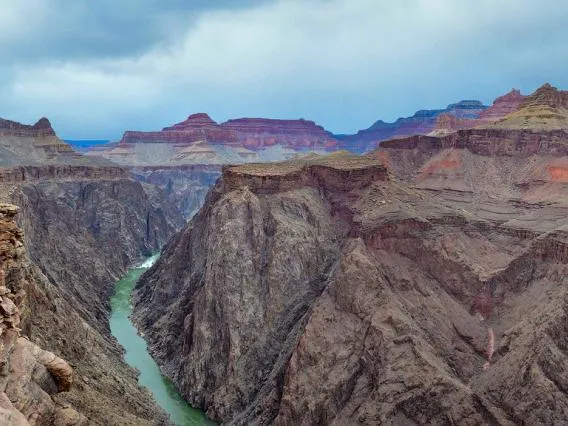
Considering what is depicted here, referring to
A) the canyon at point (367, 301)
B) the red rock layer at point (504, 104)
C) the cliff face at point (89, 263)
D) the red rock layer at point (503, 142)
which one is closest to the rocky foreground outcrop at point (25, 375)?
the cliff face at point (89, 263)

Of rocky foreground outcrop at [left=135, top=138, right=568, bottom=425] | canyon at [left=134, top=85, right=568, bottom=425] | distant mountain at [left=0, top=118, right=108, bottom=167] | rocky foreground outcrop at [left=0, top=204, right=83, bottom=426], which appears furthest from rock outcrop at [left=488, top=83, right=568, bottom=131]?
distant mountain at [left=0, top=118, right=108, bottom=167]

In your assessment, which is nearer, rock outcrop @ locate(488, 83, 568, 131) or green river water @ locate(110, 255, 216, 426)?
green river water @ locate(110, 255, 216, 426)

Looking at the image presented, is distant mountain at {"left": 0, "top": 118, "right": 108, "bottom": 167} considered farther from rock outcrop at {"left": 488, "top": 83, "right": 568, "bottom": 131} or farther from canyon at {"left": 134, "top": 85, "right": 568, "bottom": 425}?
rock outcrop at {"left": 488, "top": 83, "right": 568, "bottom": 131}

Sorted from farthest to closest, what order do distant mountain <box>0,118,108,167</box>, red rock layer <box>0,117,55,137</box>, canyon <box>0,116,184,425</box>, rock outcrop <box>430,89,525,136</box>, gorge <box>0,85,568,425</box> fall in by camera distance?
rock outcrop <box>430,89,525,136</box>
red rock layer <box>0,117,55,137</box>
distant mountain <box>0,118,108,167</box>
gorge <box>0,85,568,425</box>
canyon <box>0,116,184,425</box>

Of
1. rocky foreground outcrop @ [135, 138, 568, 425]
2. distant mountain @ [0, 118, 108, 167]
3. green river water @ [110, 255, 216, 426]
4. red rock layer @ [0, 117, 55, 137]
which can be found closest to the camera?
rocky foreground outcrop @ [135, 138, 568, 425]

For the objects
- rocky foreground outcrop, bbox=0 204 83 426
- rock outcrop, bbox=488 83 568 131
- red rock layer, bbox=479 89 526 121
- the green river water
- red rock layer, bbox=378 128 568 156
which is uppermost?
red rock layer, bbox=479 89 526 121

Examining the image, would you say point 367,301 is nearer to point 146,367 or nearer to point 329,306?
point 329,306

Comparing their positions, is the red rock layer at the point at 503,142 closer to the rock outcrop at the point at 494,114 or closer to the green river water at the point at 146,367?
the rock outcrop at the point at 494,114

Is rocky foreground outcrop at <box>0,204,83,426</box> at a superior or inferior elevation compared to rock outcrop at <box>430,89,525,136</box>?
inferior
